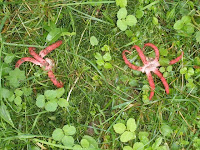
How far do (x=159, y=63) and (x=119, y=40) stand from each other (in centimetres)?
45

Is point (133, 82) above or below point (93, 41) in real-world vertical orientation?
below

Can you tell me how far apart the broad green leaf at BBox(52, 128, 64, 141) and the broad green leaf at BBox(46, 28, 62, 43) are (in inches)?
33.0

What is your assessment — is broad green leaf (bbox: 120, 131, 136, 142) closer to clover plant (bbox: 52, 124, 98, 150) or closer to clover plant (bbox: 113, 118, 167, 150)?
clover plant (bbox: 113, 118, 167, 150)

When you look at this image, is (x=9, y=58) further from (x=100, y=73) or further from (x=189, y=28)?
(x=189, y=28)

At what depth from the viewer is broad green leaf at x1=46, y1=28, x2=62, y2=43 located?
2.46m

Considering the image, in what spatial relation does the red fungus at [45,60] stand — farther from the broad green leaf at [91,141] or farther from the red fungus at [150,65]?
the red fungus at [150,65]

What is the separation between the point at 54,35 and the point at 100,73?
57cm

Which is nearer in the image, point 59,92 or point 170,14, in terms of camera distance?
point 59,92

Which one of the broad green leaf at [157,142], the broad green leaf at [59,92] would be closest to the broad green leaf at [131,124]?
the broad green leaf at [157,142]

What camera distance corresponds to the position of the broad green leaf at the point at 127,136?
96.0 inches

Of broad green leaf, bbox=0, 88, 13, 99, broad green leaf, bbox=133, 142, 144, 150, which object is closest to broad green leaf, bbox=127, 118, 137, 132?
broad green leaf, bbox=133, 142, 144, 150

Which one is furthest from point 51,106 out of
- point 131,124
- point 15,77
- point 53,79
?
point 131,124

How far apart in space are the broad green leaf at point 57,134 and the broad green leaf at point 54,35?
84cm

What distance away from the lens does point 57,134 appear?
2.40 m
